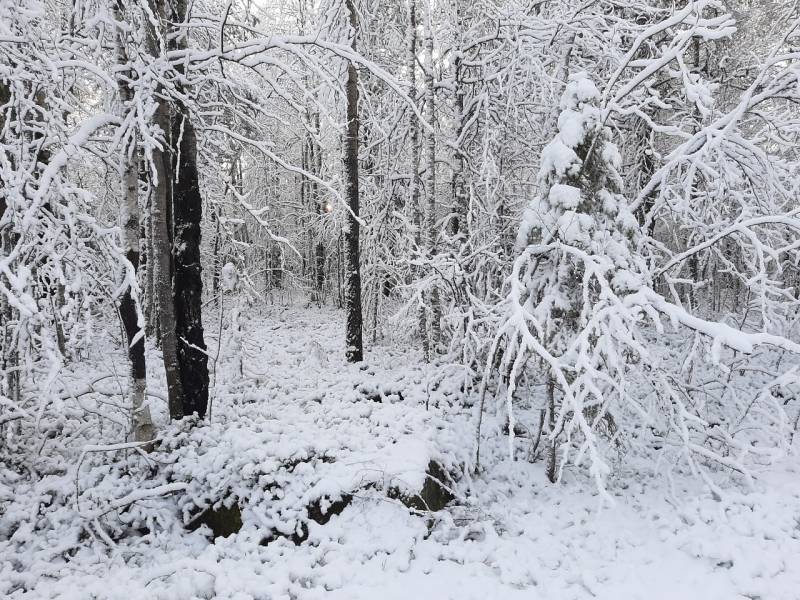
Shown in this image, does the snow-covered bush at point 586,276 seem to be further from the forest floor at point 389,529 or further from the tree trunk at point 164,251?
the tree trunk at point 164,251

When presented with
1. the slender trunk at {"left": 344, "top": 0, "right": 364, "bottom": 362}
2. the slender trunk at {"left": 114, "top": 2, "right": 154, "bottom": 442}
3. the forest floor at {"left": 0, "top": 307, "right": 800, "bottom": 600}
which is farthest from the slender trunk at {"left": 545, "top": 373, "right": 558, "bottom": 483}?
the slender trunk at {"left": 114, "top": 2, "right": 154, "bottom": 442}

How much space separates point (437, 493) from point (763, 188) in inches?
278

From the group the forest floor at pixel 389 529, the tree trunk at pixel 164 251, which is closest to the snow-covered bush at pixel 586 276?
the forest floor at pixel 389 529

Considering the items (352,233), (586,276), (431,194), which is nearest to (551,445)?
(586,276)

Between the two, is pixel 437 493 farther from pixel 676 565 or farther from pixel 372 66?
pixel 372 66

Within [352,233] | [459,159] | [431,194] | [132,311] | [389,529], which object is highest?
[459,159]

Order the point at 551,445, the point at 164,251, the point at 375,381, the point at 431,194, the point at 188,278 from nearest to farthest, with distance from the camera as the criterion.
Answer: the point at 164,251
the point at 551,445
the point at 188,278
the point at 375,381
the point at 431,194

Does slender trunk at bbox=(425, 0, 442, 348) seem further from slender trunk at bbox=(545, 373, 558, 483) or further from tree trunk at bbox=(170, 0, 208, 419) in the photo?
tree trunk at bbox=(170, 0, 208, 419)

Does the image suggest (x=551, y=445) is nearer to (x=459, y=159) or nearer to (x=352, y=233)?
(x=352, y=233)

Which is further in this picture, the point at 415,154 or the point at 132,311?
the point at 415,154

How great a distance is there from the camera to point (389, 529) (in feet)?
18.5

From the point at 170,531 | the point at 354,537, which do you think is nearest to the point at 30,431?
the point at 170,531

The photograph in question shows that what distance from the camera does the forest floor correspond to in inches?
193

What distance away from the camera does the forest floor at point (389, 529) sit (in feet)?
16.1
